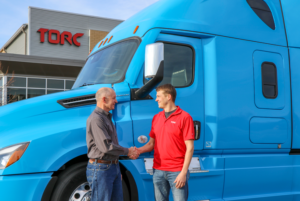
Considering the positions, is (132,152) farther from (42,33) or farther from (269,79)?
(42,33)

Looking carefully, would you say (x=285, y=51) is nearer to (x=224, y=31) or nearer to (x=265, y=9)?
(x=265, y=9)

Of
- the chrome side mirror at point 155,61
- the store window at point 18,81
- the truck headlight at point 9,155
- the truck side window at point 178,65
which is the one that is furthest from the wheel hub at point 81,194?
the store window at point 18,81

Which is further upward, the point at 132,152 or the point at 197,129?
the point at 197,129

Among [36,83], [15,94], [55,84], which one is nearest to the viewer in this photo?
[15,94]

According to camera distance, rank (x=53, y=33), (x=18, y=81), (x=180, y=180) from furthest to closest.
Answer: (x=53, y=33)
(x=18, y=81)
(x=180, y=180)

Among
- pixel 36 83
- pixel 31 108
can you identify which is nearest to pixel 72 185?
pixel 31 108

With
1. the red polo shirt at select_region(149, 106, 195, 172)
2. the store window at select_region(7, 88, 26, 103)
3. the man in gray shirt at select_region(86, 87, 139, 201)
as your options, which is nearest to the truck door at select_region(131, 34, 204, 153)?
the red polo shirt at select_region(149, 106, 195, 172)

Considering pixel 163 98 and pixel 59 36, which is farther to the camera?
pixel 59 36

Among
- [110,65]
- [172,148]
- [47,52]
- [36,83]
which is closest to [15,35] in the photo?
[47,52]

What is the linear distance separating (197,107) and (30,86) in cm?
2269

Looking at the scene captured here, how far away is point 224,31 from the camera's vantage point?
14.6 feet

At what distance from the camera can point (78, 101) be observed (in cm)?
363

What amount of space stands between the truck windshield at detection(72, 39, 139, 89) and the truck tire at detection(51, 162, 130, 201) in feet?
3.80

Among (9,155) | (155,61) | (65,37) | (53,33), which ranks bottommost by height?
(9,155)
